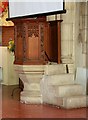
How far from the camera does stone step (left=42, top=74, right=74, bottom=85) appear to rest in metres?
5.34

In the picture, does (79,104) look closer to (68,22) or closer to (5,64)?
(68,22)

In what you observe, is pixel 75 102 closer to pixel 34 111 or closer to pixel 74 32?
pixel 34 111

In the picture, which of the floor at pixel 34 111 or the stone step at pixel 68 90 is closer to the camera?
the floor at pixel 34 111

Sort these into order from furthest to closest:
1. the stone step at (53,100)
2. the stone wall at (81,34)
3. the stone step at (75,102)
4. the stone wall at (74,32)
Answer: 1. the stone wall at (81,34)
2. the stone wall at (74,32)
3. the stone step at (53,100)
4. the stone step at (75,102)

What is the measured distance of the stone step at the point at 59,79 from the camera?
17.5 ft

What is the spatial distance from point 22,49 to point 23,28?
321 millimetres

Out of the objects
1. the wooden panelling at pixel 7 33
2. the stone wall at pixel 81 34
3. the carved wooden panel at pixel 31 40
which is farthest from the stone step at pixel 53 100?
the wooden panelling at pixel 7 33

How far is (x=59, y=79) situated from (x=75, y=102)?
0.51 metres

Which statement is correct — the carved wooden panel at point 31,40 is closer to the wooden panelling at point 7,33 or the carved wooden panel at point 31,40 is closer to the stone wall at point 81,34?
the stone wall at point 81,34

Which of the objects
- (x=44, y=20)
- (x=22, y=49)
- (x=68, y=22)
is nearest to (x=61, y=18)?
(x=68, y=22)

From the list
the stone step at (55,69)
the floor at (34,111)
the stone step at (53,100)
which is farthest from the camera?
the stone step at (55,69)

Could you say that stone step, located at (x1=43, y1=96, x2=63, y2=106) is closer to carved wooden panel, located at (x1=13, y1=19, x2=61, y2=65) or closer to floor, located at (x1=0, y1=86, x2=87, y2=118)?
floor, located at (x1=0, y1=86, x2=87, y2=118)

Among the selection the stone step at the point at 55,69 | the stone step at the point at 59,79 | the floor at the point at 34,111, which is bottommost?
the floor at the point at 34,111

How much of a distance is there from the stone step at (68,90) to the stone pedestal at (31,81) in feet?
1.11
